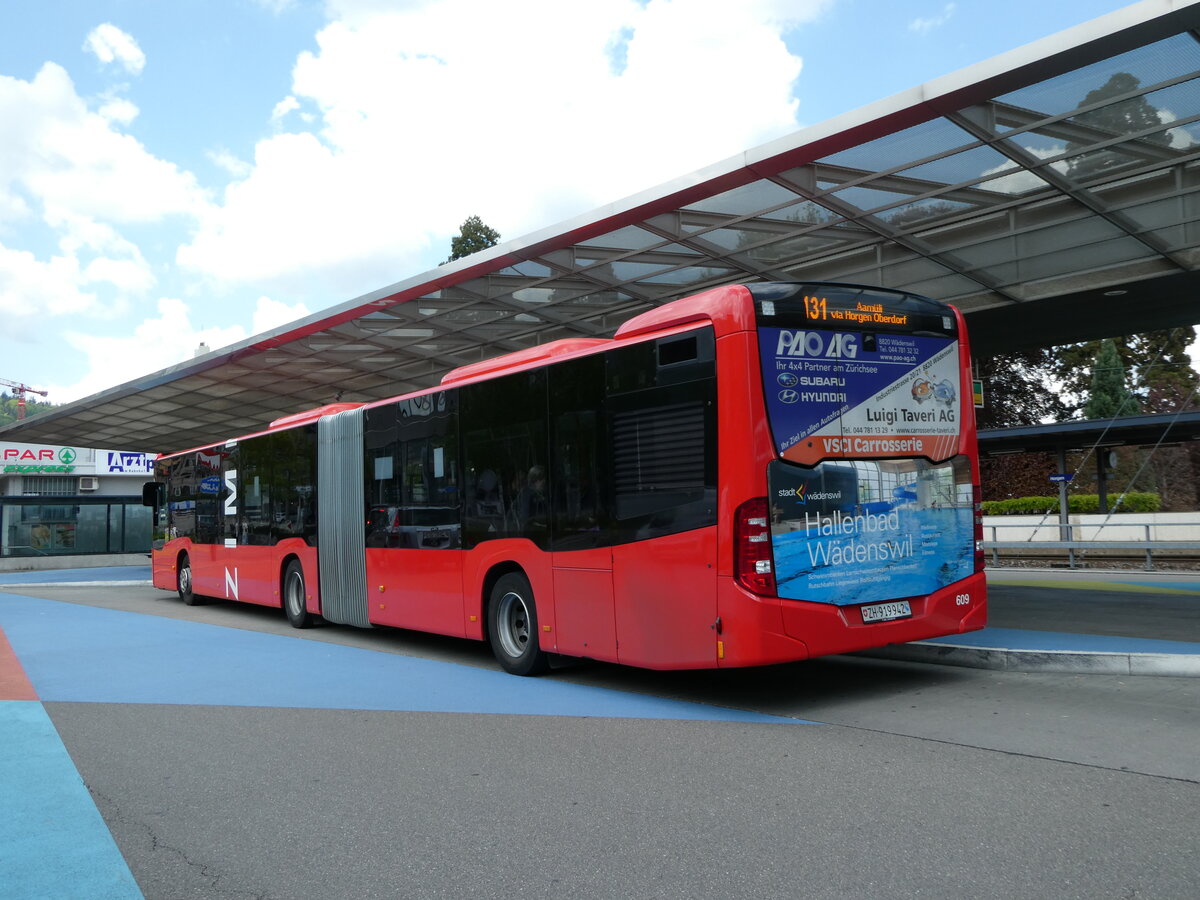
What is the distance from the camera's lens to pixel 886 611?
786cm

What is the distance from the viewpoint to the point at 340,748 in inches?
269

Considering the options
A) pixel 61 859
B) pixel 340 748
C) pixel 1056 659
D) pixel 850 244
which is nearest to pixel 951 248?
pixel 850 244

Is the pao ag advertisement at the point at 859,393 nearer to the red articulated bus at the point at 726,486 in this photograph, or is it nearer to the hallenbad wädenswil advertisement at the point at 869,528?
the red articulated bus at the point at 726,486

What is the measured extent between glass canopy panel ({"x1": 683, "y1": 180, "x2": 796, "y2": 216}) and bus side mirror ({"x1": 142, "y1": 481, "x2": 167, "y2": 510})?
13672mm

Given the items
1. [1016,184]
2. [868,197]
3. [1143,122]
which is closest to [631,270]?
[868,197]

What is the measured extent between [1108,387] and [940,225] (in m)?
38.0

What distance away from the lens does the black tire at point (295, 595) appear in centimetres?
1496

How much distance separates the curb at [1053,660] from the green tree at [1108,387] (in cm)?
4123

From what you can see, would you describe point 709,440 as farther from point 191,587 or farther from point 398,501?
point 191,587

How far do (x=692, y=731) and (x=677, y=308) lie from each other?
10.6ft

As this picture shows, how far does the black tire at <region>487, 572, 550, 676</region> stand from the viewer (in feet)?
31.5

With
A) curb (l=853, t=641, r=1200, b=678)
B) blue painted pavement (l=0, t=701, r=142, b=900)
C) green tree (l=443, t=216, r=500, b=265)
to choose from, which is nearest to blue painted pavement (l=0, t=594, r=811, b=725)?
blue painted pavement (l=0, t=701, r=142, b=900)

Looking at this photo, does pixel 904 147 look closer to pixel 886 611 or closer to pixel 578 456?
pixel 578 456

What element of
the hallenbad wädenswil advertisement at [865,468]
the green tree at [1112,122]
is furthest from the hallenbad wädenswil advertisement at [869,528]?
the green tree at [1112,122]
